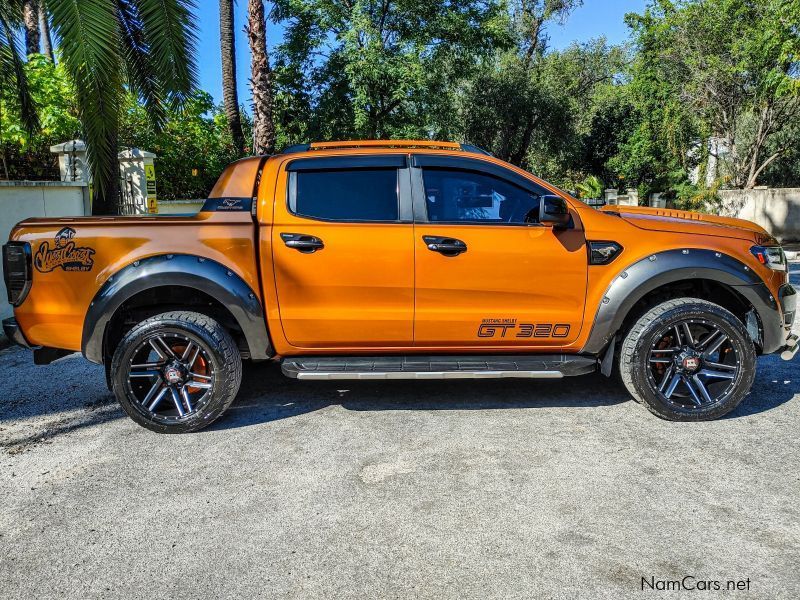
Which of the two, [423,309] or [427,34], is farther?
[427,34]

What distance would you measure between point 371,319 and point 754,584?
2.53m

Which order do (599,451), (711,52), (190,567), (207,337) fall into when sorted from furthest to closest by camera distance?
(711,52)
(207,337)
(599,451)
(190,567)

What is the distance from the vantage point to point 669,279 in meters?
4.06

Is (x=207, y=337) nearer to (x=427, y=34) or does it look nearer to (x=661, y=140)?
(x=427, y=34)

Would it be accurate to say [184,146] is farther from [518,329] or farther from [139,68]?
[518,329]

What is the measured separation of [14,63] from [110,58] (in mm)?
2507

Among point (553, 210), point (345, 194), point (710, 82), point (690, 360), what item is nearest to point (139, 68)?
point (345, 194)

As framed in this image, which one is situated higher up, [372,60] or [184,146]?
[372,60]

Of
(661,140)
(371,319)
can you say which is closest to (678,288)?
(371,319)

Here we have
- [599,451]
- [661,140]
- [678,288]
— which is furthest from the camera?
[661,140]

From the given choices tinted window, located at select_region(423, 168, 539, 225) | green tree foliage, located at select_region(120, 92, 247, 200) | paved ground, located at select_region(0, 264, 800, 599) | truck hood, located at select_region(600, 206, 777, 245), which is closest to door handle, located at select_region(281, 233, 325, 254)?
tinted window, located at select_region(423, 168, 539, 225)

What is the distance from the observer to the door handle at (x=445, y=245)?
13.2ft

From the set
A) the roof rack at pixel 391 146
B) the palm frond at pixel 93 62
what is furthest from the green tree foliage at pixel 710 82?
the palm frond at pixel 93 62

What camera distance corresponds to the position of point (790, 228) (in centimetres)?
1797
